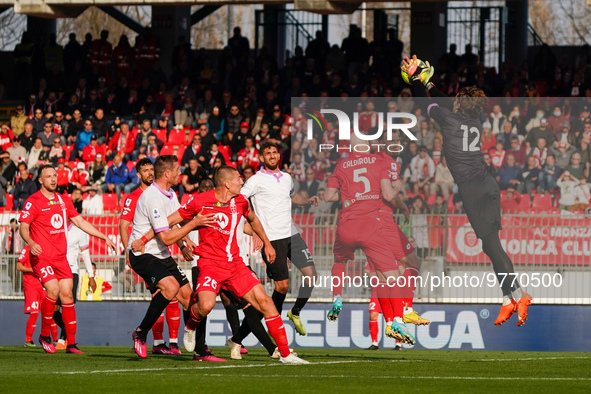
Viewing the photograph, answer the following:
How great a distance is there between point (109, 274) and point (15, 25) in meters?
37.6

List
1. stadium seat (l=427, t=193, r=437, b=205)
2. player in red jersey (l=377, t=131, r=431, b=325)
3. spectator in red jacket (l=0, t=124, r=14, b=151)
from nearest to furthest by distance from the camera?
player in red jersey (l=377, t=131, r=431, b=325)
stadium seat (l=427, t=193, r=437, b=205)
spectator in red jacket (l=0, t=124, r=14, b=151)

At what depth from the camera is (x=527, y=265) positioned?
16.2 metres

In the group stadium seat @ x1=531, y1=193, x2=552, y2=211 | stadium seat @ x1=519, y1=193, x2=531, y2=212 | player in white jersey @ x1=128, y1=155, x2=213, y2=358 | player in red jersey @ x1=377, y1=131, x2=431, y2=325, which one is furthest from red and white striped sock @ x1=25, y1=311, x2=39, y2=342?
stadium seat @ x1=531, y1=193, x2=552, y2=211

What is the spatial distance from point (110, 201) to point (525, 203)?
27.4 ft

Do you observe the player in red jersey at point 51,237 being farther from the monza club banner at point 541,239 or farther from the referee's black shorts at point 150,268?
the monza club banner at point 541,239

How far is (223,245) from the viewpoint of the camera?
1099cm

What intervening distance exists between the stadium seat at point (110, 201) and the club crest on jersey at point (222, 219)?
34.1ft

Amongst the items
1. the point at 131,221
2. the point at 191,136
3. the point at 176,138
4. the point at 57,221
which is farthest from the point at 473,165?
the point at 176,138

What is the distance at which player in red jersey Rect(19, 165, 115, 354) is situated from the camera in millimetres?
13078

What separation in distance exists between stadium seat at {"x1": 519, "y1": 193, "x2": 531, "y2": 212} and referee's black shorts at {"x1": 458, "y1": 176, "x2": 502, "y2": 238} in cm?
215

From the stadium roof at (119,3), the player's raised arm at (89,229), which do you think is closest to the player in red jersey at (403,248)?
the player's raised arm at (89,229)

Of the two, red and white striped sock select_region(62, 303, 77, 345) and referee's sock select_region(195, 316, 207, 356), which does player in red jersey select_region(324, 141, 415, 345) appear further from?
red and white striped sock select_region(62, 303, 77, 345)

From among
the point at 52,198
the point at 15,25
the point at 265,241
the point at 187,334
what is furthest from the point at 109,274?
the point at 15,25

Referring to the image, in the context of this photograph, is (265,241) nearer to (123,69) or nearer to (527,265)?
(527,265)
